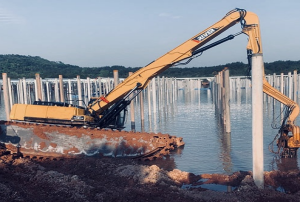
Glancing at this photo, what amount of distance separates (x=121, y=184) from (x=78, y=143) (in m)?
3.58

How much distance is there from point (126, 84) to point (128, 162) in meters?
3.22

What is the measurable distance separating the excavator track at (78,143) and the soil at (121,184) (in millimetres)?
945

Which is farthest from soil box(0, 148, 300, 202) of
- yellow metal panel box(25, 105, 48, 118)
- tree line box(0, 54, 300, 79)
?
tree line box(0, 54, 300, 79)

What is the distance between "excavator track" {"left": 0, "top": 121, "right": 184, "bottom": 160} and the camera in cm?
1105

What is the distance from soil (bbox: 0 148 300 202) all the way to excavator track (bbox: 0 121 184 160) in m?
0.95

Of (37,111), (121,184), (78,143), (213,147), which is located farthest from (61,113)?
(213,147)

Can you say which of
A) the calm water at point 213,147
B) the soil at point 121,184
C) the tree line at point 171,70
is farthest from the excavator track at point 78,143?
the tree line at point 171,70

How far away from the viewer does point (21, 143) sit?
11.3 meters

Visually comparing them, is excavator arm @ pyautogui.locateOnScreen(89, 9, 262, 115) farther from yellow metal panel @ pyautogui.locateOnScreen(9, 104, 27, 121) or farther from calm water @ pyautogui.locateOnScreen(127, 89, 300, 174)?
calm water @ pyautogui.locateOnScreen(127, 89, 300, 174)

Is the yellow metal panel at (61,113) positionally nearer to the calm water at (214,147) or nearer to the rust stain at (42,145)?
the rust stain at (42,145)

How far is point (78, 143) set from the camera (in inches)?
436

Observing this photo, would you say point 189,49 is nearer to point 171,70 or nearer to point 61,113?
point 61,113

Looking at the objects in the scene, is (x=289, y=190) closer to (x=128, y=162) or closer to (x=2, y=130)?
(x=128, y=162)

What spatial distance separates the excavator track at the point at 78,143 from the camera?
11047mm
